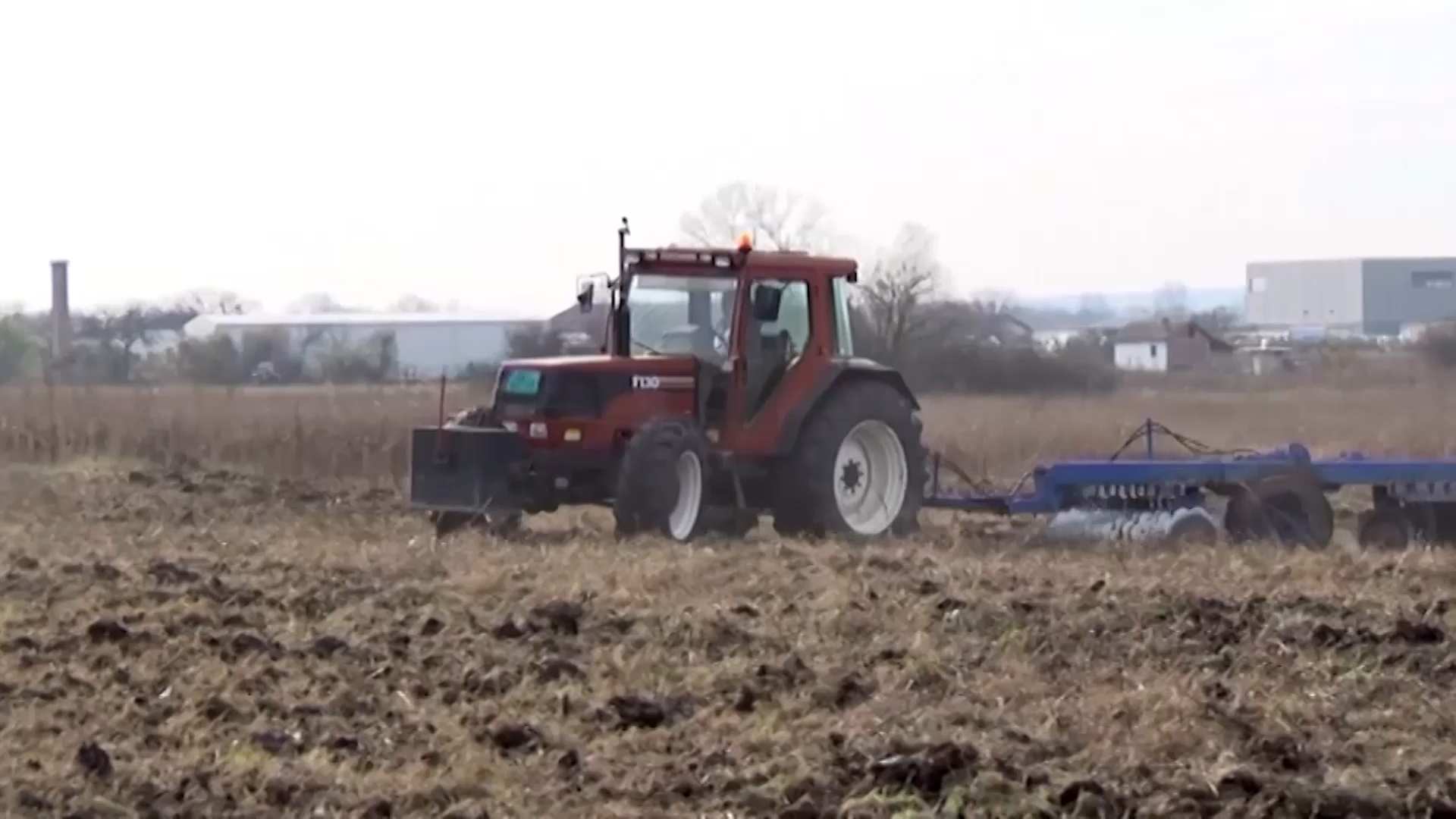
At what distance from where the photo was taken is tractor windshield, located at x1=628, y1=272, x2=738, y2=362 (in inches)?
555

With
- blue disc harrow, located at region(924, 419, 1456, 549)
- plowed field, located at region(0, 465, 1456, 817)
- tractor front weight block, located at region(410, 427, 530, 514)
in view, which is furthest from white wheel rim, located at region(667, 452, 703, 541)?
blue disc harrow, located at region(924, 419, 1456, 549)

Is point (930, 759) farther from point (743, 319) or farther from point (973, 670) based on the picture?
point (743, 319)

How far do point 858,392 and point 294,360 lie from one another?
22103 millimetres

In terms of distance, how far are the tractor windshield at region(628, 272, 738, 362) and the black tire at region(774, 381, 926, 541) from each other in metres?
0.85

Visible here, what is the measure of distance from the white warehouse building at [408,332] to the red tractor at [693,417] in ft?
81.9

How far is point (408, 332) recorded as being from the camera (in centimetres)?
4644

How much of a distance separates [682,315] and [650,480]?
4.79 feet

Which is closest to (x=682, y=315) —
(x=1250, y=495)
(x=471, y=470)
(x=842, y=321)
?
(x=842, y=321)

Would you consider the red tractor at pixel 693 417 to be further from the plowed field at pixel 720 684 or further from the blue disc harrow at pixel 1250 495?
the plowed field at pixel 720 684

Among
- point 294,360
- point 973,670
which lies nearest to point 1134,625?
point 973,670

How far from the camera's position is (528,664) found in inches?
329

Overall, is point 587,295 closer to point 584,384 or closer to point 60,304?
point 584,384

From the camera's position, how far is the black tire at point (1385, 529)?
14383 mm

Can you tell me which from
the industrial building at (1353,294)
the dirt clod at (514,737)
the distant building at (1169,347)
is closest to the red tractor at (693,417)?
the dirt clod at (514,737)
